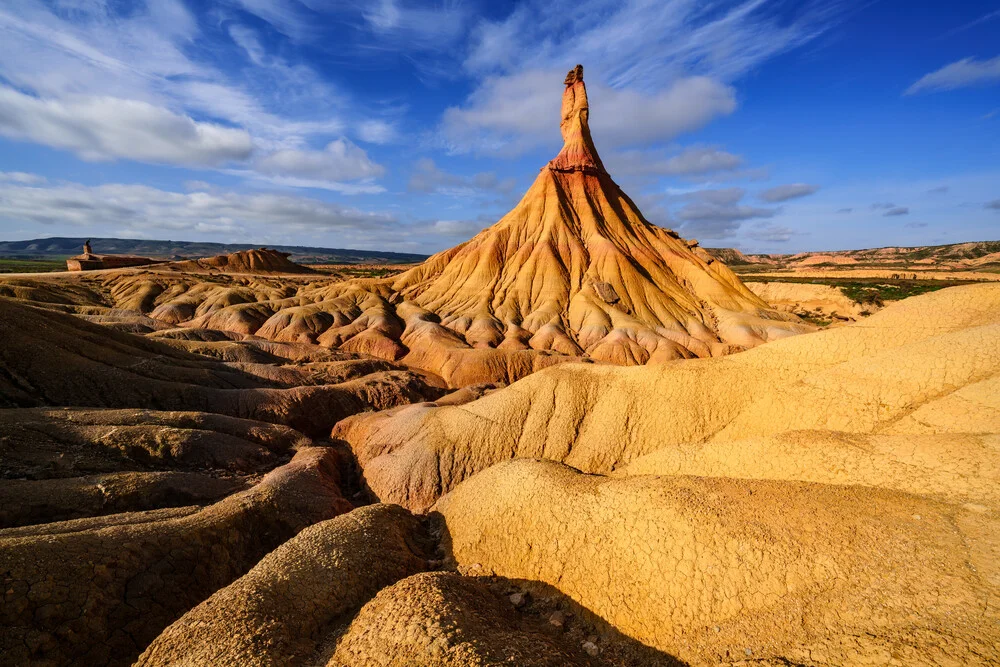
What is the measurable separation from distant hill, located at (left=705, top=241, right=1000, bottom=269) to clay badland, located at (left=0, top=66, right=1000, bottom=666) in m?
143

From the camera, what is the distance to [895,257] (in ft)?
455

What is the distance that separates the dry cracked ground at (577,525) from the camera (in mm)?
5098

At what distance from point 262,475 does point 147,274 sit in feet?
202

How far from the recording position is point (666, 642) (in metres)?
5.73

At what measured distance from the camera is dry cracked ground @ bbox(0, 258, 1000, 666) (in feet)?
16.7

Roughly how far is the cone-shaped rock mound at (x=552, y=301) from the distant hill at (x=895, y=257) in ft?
357

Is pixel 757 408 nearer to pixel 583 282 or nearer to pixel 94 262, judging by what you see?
pixel 583 282

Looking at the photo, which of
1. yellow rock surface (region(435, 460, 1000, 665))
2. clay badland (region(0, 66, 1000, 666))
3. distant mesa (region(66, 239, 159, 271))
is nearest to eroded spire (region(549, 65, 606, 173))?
clay badland (region(0, 66, 1000, 666))

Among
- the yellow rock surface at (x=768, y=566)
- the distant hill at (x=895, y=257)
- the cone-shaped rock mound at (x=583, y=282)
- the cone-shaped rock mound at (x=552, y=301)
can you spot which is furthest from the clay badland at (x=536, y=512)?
the distant hill at (x=895, y=257)

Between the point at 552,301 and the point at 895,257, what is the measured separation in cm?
15357

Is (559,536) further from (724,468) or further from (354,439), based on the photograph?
(354,439)

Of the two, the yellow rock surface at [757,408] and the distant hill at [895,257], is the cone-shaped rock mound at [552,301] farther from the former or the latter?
the distant hill at [895,257]

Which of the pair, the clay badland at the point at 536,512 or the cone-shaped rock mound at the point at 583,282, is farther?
the cone-shaped rock mound at the point at 583,282

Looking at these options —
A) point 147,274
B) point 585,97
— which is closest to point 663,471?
point 585,97
